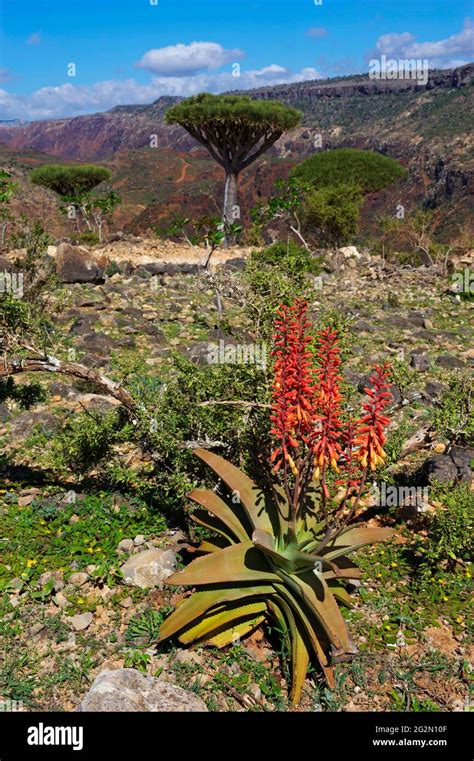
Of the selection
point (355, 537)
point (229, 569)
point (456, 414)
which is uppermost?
point (456, 414)

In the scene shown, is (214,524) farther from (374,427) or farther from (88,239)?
(88,239)

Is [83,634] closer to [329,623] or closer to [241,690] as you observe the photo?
[241,690]

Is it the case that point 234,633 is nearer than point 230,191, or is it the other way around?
point 234,633

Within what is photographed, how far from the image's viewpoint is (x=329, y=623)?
3.89m

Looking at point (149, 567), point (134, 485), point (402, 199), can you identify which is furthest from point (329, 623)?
point (402, 199)

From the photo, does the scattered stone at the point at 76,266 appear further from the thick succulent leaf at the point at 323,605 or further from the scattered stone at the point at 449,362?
the thick succulent leaf at the point at 323,605

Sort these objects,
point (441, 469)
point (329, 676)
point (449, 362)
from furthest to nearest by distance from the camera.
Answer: point (449, 362), point (441, 469), point (329, 676)

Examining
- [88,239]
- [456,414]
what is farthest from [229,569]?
[88,239]

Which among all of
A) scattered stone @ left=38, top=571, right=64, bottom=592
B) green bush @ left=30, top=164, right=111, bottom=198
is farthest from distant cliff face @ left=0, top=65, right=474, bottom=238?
scattered stone @ left=38, top=571, right=64, bottom=592

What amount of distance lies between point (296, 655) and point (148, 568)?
1690 millimetres

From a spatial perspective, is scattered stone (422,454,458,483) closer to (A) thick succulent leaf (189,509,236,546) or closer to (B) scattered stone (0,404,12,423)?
(A) thick succulent leaf (189,509,236,546)

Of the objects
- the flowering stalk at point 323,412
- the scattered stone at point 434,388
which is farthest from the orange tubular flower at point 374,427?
the scattered stone at point 434,388

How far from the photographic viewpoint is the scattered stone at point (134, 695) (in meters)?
3.55

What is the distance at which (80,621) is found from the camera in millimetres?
4742
